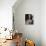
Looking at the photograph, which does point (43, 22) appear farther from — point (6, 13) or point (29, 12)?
point (6, 13)

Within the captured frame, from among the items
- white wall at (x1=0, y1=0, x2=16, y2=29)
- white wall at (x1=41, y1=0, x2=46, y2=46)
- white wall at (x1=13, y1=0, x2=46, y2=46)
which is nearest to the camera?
white wall at (x1=0, y1=0, x2=16, y2=29)

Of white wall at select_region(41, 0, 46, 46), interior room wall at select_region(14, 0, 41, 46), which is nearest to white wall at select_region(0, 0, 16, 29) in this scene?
interior room wall at select_region(14, 0, 41, 46)

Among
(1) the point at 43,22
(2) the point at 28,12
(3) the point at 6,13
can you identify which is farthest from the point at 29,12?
(3) the point at 6,13

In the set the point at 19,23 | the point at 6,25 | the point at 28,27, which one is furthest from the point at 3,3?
the point at 28,27

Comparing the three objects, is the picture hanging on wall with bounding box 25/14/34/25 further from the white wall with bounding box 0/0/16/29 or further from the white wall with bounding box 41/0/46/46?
the white wall with bounding box 0/0/16/29

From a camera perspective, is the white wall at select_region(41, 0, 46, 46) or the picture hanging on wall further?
the picture hanging on wall

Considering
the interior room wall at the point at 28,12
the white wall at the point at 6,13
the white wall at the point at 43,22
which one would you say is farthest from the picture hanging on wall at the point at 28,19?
the white wall at the point at 6,13

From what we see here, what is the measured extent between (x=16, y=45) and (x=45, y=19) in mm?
1470

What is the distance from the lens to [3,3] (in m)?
3.54

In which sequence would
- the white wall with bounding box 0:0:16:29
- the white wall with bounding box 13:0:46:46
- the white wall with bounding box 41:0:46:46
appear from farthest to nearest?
the white wall with bounding box 13:0:46:46 < the white wall with bounding box 41:0:46:46 < the white wall with bounding box 0:0:16:29

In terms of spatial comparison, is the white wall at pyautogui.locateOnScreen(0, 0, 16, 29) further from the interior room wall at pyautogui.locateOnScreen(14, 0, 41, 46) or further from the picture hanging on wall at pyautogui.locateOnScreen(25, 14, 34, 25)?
the picture hanging on wall at pyautogui.locateOnScreen(25, 14, 34, 25)

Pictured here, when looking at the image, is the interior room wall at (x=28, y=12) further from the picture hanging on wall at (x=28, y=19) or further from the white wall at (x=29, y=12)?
the picture hanging on wall at (x=28, y=19)

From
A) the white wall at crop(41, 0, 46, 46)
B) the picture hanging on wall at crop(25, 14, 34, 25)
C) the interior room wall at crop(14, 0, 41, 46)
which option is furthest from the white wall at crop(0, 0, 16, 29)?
the white wall at crop(41, 0, 46, 46)

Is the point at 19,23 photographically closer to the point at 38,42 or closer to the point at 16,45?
the point at 38,42
